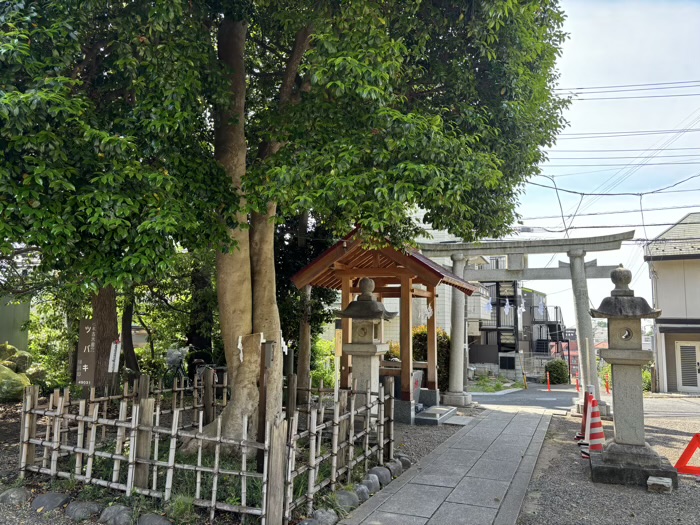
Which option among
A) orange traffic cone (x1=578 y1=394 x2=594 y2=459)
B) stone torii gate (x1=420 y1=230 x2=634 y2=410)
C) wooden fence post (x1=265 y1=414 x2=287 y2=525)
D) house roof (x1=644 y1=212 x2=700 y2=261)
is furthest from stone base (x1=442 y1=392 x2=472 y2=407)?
house roof (x1=644 y1=212 x2=700 y2=261)

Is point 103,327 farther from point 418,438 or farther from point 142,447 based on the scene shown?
point 418,438

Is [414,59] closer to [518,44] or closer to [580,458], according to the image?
[518,44]

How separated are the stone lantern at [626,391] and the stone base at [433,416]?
171 inches

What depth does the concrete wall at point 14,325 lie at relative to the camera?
2183 cm

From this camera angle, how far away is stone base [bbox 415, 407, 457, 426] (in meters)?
11.8

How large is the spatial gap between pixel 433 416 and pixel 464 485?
16.1ft

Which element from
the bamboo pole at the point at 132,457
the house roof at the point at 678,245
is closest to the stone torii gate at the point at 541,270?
the house roof at the point at 678,245

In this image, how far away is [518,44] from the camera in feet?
24.9

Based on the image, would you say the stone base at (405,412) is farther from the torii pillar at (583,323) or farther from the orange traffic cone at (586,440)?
the torii pillar at (583,323)

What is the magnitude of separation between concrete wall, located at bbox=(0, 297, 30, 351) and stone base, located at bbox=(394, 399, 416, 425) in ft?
58.5

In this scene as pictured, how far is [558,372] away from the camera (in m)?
25.3

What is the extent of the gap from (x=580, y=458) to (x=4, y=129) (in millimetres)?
9721

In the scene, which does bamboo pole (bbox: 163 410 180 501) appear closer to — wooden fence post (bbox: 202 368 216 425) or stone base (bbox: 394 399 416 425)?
wooden fence post (bbox: 202 368 216 425)

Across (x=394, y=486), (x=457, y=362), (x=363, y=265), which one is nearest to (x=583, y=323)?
(x=457, y=362)
